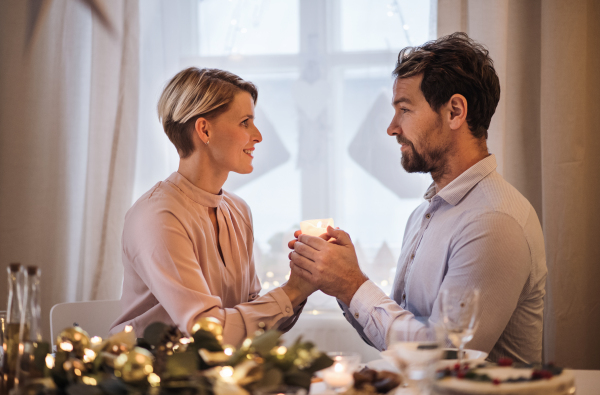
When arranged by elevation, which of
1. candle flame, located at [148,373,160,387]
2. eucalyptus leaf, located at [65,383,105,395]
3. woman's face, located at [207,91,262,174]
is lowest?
candle flame, located at [148,373,160,387]

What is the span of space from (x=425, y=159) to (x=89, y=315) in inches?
59.1

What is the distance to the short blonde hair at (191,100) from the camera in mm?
1817

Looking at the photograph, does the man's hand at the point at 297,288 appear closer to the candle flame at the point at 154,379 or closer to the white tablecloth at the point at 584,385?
the white tablecloth at the point at 584,385

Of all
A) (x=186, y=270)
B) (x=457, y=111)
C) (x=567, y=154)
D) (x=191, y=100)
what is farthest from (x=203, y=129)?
(x=567, y=154)

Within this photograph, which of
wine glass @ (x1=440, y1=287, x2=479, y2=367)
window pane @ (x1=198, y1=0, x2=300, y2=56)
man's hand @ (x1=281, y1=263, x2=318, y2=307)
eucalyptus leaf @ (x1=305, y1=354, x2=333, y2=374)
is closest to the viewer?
eucalyptus leaf @ (x1=305, y1=354, x2=333, y2=374)

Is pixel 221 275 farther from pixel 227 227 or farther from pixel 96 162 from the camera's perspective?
pixel 96 162

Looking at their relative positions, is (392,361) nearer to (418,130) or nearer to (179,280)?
(179,280)

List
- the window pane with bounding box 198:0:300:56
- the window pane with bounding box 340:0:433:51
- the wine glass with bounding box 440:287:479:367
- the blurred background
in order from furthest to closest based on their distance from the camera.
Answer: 1. the window pane with bounding box 198:0:300:56
2. the window pane with bounding box 340:0:433:51
3. the blurred background
4. the wine glass with bounding box 440:287:479:367

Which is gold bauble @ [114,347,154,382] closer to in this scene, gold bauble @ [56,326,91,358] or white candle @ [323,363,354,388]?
gold bauble @ [56,326,91,358]

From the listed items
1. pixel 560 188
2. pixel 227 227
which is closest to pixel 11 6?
pixel 227 227

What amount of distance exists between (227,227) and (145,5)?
1712 millimetres

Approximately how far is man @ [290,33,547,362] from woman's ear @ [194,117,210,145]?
0.51 m

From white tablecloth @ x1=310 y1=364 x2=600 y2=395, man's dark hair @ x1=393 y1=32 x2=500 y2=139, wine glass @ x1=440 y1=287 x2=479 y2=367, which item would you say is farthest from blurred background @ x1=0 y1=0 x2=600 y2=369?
wine glass @ x1=440 y1=287 x2=479 y2=367

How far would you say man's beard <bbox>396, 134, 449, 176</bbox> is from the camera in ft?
6.26
